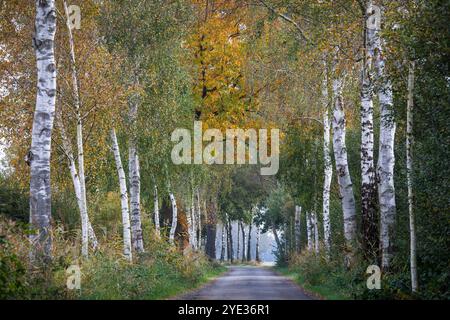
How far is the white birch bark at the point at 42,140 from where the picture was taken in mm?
14914

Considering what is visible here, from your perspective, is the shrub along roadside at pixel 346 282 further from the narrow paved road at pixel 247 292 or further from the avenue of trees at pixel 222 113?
the narrow paved road at pixel 247 292

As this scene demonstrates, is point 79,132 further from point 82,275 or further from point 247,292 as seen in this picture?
point 247,292

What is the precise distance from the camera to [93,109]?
72.7ft

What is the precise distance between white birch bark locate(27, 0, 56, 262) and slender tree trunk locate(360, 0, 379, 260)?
28.5 feet

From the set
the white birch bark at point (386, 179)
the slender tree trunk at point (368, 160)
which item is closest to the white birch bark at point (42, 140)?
the white birch bark at point (386, 179)

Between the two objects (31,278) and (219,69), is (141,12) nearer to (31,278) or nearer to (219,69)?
(219,69)

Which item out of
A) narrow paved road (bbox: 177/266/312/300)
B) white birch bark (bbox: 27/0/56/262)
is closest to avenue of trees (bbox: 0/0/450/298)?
white birch bark (bbox: 27/0/56/262)

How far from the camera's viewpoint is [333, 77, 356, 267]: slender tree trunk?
75.9 ft

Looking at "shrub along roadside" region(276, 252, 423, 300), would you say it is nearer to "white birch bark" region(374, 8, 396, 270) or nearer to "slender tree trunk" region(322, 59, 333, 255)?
"white birch bark" region(374, 8, 396, 270)

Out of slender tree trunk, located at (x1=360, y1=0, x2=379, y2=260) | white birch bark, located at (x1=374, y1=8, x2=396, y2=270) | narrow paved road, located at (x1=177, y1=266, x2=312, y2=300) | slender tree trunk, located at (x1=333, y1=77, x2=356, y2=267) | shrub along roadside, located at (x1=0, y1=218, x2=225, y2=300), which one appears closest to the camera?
shrub along roadside, located at (x1=0, y1=218, x2=225, y2=300)

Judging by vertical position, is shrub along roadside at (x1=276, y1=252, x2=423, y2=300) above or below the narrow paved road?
above

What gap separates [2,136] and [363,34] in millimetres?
12149

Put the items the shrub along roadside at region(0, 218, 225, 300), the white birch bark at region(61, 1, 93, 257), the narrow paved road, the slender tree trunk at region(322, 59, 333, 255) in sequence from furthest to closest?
the slender tree trunk at region(322, 59, 333, 255), the white birch bark at region(61, 1, 93, 257), the narrow paved road, the shrub along roadside at region(0, 218, 225, 300)

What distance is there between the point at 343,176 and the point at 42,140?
11578mm
